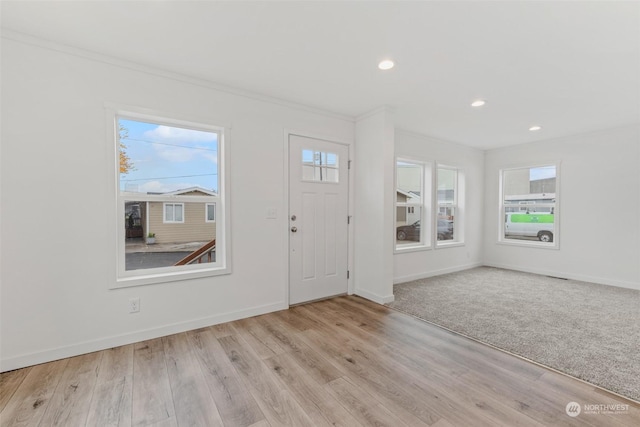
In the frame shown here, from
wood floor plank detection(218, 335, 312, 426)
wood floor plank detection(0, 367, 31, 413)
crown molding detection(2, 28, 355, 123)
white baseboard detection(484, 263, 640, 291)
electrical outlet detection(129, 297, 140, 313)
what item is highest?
crown molding detection(2, 28, 355, 123)

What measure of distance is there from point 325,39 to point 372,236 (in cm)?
232

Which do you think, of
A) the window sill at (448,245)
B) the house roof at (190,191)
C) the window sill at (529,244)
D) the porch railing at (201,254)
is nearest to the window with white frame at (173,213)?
the house roof at (190,191)

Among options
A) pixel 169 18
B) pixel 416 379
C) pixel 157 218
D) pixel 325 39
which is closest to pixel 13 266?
pixel 157 218

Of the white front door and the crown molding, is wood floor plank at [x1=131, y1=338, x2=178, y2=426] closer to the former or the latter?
the white front door

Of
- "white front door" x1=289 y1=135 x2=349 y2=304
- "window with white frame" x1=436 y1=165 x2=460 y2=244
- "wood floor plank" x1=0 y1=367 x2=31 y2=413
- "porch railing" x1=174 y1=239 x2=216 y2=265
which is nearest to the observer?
"wood floor plank" x1=0 y1=367 x2=31 y2=413

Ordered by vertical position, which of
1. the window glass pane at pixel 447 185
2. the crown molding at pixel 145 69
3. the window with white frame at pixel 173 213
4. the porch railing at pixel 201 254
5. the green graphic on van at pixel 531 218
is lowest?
the porch railing at pixel 201 254

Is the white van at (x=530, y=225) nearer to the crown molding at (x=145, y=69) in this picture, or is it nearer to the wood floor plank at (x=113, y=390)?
the crown molding at (x=145, y=69)

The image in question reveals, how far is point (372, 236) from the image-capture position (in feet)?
11.8

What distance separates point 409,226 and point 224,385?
392cm

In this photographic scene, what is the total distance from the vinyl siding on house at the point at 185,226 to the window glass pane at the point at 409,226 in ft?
10.5

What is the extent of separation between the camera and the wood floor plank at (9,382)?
1716mm

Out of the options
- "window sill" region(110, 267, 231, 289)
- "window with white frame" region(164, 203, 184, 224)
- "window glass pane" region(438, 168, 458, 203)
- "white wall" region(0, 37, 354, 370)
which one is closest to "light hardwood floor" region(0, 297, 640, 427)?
"white wall" region(0, 37, 354, 370)

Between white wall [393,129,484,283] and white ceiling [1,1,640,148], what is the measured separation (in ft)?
4.55

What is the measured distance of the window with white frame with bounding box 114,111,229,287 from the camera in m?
2.50
